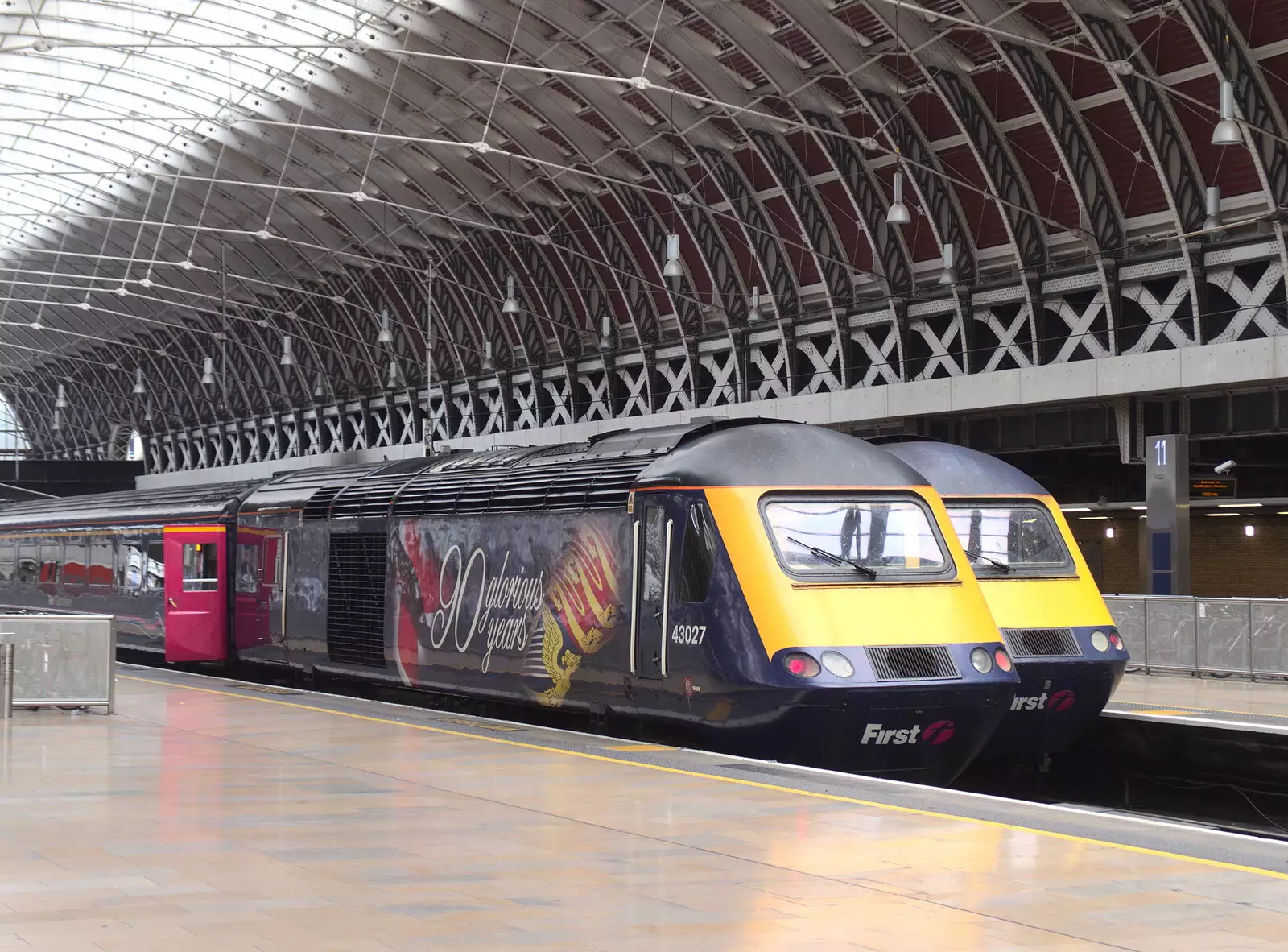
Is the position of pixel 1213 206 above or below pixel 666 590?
above

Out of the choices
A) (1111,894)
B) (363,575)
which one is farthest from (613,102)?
(1111,894)

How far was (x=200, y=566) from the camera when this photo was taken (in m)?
28.3

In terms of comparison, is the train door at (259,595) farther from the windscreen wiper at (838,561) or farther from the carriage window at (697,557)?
the windscreen wiper at (838,561)

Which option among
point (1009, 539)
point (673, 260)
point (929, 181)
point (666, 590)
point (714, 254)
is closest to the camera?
point (666, 590)

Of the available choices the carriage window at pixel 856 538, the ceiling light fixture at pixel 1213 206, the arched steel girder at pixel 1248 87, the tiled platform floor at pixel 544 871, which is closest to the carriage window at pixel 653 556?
the carriage window at pixel 856 538

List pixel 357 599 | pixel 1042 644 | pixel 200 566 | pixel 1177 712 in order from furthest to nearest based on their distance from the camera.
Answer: pixel 200 566
pixel 357 599
pixel 1177 712
pixel 1042 644

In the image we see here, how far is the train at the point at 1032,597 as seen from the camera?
1711 cm

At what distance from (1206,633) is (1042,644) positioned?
9315 millimetres

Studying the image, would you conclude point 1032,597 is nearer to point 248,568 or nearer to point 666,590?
point 666,590

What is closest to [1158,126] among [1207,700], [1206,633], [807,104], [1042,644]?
[807,104]

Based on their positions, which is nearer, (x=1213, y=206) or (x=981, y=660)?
(x=981, y=660)

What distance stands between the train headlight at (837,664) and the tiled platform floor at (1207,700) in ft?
16.6

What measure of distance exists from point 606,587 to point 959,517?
13.8 ft

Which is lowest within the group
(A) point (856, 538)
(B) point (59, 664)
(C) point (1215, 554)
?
(B) point (59, 664)
